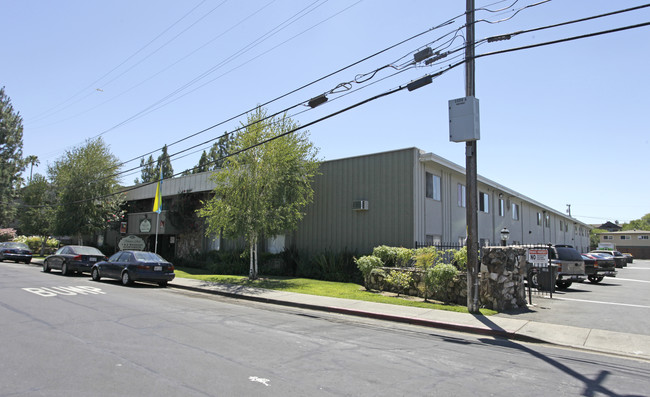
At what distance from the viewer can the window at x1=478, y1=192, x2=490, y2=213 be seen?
24.3 m

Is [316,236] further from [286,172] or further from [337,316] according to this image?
[337,316]

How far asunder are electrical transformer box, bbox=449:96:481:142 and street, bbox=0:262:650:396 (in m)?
5.00

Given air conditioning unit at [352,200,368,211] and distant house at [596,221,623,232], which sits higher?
distant house at [596,221,623,232]

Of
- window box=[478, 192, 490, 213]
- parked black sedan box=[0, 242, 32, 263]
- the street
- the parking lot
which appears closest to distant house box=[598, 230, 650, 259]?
window box=[478, 192, 490, 213]

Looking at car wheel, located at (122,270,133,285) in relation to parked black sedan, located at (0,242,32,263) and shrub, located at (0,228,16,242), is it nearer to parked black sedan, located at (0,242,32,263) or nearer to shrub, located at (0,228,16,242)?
parked black sedan, located at (0,242,32,263)

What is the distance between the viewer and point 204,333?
24.8 feet

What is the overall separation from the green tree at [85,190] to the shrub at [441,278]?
2462 cm

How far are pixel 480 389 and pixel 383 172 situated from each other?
13958 millimetres

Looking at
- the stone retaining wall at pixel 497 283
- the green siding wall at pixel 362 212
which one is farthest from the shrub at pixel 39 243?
the stone retaining wall at pixel 497 283

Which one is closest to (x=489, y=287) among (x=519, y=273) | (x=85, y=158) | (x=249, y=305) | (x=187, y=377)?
(x=519, y=273)

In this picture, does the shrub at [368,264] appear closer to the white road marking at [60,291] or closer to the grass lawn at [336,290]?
the grass lawn at [336,290]

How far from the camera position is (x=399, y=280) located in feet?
45.6

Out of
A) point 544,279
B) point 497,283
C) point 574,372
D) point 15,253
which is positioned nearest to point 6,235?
point 15,253

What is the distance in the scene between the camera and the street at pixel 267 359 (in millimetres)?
4816
